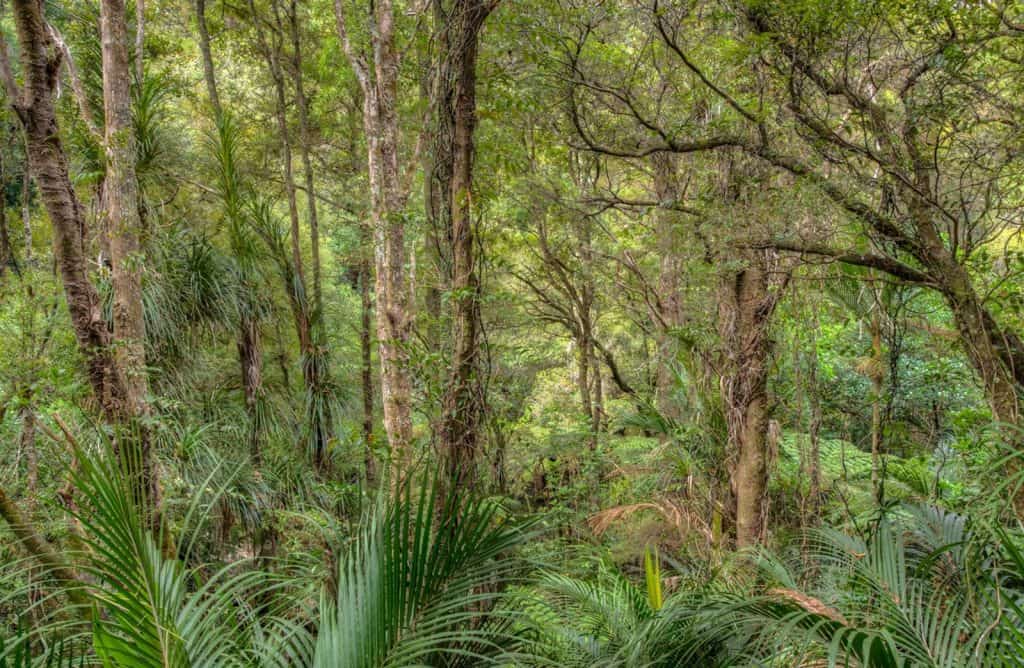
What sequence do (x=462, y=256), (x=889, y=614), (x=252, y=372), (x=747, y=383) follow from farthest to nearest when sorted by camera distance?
(x=252, y=372) → (x=747, y=383) → (x=462, y=256) → (x=889, y=614)

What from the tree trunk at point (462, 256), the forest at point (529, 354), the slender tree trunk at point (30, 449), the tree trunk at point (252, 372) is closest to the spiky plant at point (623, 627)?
the forest at point (529, 354)

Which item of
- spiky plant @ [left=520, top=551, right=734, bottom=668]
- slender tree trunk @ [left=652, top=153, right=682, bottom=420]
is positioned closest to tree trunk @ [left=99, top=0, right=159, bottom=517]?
→ spiky plant @ [left=520, top=551, right=734, bottom=668]

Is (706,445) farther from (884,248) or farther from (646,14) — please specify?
(646,14)

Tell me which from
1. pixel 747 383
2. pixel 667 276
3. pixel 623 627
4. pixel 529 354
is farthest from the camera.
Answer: pixel 667 276

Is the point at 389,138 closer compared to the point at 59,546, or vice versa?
the point at 59,546

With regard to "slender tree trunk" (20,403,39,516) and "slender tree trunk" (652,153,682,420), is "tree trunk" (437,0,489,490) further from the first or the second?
"slender tree trunk" (652,153,682,420)

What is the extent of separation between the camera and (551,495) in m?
6.98

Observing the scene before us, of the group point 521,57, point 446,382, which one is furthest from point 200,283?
point 446,382

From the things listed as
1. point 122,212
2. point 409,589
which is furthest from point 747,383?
point 122,212

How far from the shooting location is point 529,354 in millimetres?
7375

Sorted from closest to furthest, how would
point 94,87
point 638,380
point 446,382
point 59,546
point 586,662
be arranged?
1. point 586,662
2. point 446,382
3. point 59,546
4. point 94,87
5. point 638,380

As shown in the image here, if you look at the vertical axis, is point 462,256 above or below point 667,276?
below

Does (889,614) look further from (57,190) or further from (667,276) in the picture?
(667,276)

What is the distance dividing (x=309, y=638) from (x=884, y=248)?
12.6ft
